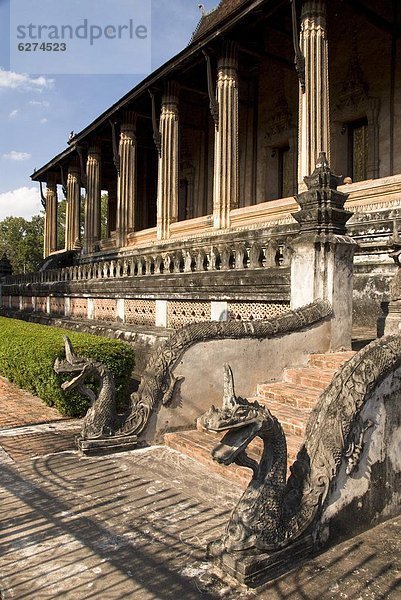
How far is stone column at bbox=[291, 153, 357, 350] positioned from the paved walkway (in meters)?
2.80

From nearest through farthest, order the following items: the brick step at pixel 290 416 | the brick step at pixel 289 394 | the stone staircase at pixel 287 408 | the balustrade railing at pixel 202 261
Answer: the stone staircase at pixel 287 408, the brick step at pixel 290 416, the brick step at pixel 289 394, the balustrade railing at pixel 202 261

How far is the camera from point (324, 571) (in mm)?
3477

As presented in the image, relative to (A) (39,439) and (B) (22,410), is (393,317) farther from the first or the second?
(B) (22,410)

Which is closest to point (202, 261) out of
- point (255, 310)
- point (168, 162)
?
point (255, 310)

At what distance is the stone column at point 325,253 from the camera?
6.84 meters

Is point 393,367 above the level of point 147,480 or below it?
above

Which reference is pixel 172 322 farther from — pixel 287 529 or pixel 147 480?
pixel 287 529

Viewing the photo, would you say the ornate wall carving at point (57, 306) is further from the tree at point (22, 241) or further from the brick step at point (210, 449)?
the tree at point (22, 241)

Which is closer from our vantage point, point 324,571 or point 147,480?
point 324,571

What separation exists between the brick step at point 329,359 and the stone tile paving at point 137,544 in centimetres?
214

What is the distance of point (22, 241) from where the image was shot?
58812 mm

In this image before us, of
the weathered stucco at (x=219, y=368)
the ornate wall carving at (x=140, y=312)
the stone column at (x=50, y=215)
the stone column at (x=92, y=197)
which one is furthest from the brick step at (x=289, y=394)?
the stone column at (x=50, y=215)

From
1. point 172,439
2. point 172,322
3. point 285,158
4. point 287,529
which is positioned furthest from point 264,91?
point 287,529

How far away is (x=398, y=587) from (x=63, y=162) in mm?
28300
